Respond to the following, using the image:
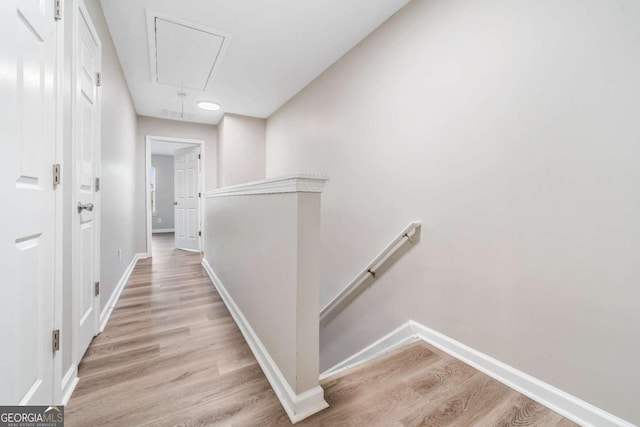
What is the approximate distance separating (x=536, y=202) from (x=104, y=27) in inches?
124

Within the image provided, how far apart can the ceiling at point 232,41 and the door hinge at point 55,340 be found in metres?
2.18

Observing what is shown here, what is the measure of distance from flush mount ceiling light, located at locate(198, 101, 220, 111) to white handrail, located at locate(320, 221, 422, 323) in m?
3.19

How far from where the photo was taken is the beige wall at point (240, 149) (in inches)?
165

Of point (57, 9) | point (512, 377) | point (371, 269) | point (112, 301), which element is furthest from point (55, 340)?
point (512, 377)

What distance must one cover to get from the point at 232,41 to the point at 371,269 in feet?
7.75

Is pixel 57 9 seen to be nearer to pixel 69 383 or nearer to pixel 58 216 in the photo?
pixel 58 216

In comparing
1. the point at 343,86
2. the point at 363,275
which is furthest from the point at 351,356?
the point at 343,86

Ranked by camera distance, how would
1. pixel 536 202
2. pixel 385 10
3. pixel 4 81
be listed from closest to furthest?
1. pixel 4 81
2. pixel 536 202
3. pixel 385 10

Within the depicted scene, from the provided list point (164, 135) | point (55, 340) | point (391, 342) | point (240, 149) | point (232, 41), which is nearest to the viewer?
point (55, 340)

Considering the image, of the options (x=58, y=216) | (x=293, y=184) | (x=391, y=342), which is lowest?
(x=391, y=342)

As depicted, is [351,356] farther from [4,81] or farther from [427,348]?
[4,81]

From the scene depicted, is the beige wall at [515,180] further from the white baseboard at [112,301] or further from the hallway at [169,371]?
the white baseboard at [112,301]

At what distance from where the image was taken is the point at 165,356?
5.18 feet

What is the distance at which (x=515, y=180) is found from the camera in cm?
132
